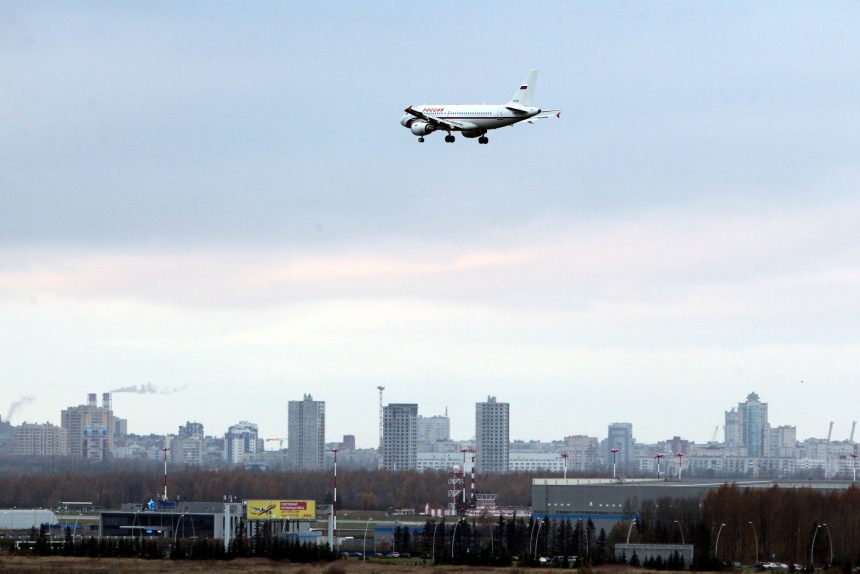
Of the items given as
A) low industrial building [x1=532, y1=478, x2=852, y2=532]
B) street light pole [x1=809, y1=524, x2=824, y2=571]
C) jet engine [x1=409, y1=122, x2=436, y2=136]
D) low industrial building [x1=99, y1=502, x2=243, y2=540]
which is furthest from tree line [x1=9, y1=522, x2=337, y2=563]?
low industrial building [x1=532, y1=478, x2=852, y2=532]

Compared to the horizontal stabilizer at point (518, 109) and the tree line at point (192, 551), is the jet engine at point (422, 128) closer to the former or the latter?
the horizontal stabilizer at point (518, 109)

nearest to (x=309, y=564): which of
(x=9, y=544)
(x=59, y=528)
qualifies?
(x=9, y=544)

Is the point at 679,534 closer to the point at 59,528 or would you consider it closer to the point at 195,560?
the point at 195,560

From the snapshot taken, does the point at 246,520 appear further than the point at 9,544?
Yes

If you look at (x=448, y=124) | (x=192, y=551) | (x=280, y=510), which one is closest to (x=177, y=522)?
(x=280, y=510)

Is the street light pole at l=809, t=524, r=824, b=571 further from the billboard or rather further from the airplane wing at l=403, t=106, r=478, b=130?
the billboard

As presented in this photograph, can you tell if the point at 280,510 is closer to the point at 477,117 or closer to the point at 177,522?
the point at 177,522
